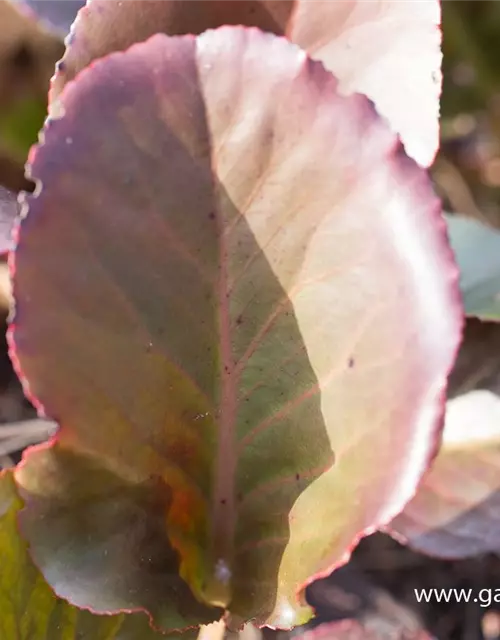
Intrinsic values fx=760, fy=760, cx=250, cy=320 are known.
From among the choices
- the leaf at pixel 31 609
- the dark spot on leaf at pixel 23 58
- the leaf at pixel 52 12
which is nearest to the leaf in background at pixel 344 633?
the leaf at pixel 31 609

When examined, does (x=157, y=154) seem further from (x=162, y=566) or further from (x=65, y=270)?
(x=162, y=566)

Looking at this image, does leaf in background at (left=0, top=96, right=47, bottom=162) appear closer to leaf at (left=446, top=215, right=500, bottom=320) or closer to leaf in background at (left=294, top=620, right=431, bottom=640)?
leaf at (left=446, top=215, right=500, bottom=320)

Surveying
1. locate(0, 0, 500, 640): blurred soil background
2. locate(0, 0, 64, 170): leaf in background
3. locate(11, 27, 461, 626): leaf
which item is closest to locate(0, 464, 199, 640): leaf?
locate(11, 27, 461, 626): leaf

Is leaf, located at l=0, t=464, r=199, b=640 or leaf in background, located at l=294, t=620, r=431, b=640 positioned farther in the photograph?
leaf in background, located at l=294, t=620, r=431, b=640

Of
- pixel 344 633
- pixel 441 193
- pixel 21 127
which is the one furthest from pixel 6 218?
pixel 441 193

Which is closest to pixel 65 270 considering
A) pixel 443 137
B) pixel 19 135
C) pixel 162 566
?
pixel 162 566

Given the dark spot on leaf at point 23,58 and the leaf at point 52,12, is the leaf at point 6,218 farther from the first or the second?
the dark spot on leaf at point 23,58
